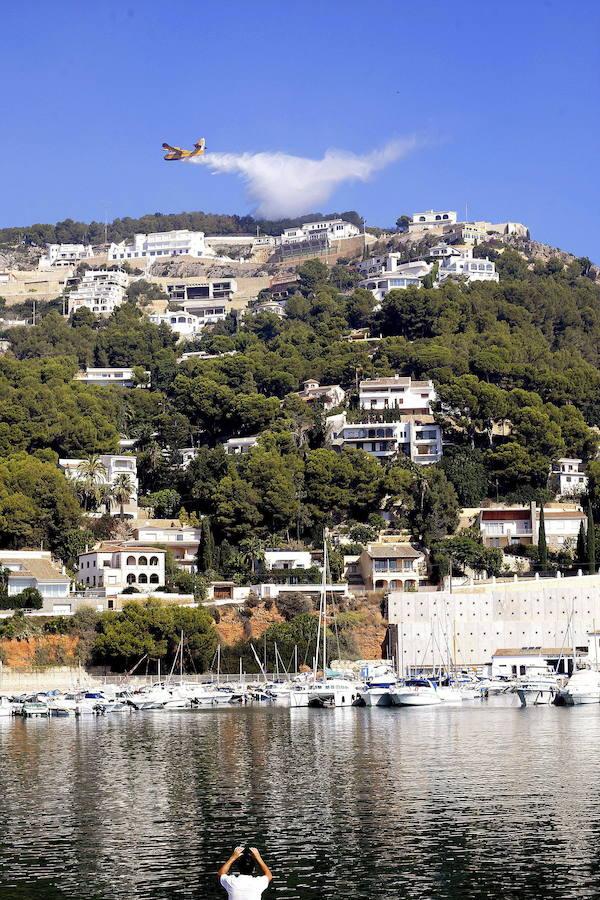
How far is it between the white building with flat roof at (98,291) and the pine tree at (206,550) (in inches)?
2482

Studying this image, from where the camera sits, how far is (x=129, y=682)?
71562 millimetres

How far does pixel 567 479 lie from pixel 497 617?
16.3 metres

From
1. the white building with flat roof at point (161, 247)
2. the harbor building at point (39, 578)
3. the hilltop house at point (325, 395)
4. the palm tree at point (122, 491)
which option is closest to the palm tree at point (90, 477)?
the palm tree at point (122, 491)

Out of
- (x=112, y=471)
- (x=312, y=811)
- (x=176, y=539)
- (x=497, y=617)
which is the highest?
(x=112, y=471)

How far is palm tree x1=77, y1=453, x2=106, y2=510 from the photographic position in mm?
88500

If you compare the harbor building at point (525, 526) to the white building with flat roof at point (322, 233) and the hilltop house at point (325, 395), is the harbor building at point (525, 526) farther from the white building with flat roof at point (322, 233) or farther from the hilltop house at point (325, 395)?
the white building with flat roof at point (322, 233)

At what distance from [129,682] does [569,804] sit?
134 ft

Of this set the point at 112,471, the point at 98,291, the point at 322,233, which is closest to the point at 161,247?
the point at 322,233

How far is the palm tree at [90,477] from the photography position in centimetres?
8850

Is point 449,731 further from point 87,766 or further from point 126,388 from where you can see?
point 126,388

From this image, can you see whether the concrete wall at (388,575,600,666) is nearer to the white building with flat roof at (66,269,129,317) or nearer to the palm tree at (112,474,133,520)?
the palm tree at (112,474,133,520)

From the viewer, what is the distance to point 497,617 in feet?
265

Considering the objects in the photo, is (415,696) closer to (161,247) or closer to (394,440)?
(394,440)

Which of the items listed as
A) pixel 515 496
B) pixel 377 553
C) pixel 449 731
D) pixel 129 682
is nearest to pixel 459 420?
pixel 515 496
